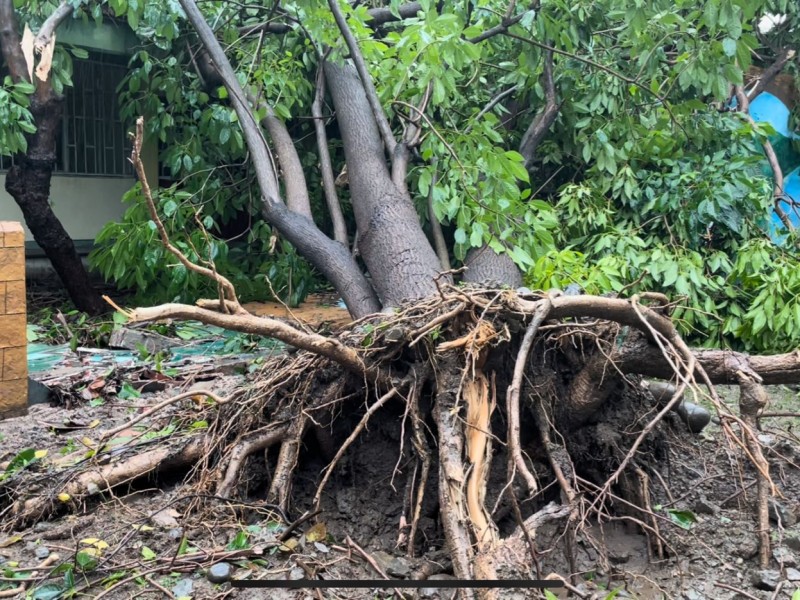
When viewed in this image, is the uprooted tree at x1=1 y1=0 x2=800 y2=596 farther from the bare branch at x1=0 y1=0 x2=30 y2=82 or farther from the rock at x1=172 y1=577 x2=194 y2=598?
the bare branch at x1=0 y1=0 x2=30 y2=82

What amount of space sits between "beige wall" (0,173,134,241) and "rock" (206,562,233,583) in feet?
25.5

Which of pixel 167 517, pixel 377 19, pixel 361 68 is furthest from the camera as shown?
pixel 377 19

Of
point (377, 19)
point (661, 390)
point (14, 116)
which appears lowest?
point (661, 390)

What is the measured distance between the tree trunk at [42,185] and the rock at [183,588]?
5188 mm

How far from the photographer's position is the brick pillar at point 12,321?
4250mm

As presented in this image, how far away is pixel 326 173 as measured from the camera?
6.41 meters

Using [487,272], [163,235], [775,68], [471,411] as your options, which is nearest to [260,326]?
[163,235]

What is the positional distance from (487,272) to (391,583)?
10.6 feet

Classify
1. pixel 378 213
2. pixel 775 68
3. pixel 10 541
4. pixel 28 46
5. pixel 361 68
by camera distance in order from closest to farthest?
pixel 10 541
pixel 361 68
pixel 378 213
pixel 28 46
pixel 775 68

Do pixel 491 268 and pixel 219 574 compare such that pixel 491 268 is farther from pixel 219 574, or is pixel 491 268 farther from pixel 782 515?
pixel 219 574

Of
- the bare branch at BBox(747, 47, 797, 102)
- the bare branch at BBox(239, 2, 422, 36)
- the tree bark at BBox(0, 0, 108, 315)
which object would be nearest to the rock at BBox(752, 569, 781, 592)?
the bare branch at BBox(239, 2, 422, 36)

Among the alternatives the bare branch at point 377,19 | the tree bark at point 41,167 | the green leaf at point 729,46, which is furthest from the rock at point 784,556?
the tree bark at point 41,167

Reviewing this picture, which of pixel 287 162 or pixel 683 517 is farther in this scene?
pixel 287 162

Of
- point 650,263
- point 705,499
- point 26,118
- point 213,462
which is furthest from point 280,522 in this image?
point 26,118
